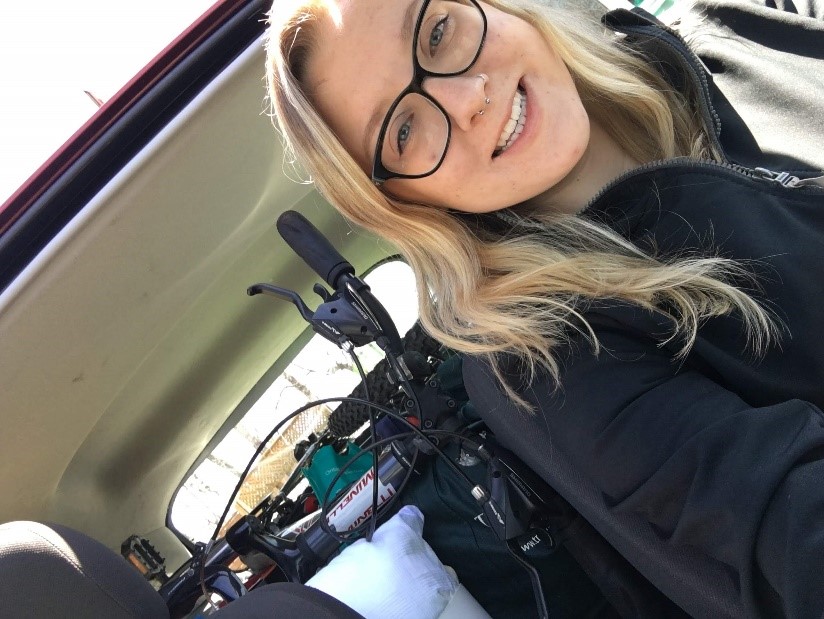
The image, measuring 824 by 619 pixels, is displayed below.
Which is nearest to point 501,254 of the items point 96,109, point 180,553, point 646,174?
point 646,174

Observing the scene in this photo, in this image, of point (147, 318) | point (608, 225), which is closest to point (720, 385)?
point (608, 225)

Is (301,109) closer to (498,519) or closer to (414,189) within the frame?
(414,189)

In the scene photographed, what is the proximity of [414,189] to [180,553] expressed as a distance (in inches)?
47.9

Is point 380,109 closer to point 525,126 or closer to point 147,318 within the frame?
point 525,126

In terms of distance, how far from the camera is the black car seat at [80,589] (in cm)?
84

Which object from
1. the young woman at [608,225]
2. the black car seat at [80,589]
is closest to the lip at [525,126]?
the young woman at [608,225]

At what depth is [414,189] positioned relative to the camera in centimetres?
113

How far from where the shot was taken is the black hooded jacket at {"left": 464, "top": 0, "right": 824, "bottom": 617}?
2.36ft

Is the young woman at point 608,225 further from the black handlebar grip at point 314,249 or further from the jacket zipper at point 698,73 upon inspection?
the black handlebar grip at point 314,249

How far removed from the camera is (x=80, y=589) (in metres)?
0.88

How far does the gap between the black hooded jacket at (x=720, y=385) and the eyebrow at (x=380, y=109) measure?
41cm

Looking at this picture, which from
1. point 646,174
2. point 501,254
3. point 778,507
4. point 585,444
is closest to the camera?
point 778,507

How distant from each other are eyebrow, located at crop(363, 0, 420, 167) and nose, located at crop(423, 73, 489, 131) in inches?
3.3

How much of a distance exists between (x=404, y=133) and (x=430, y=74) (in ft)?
0.35
